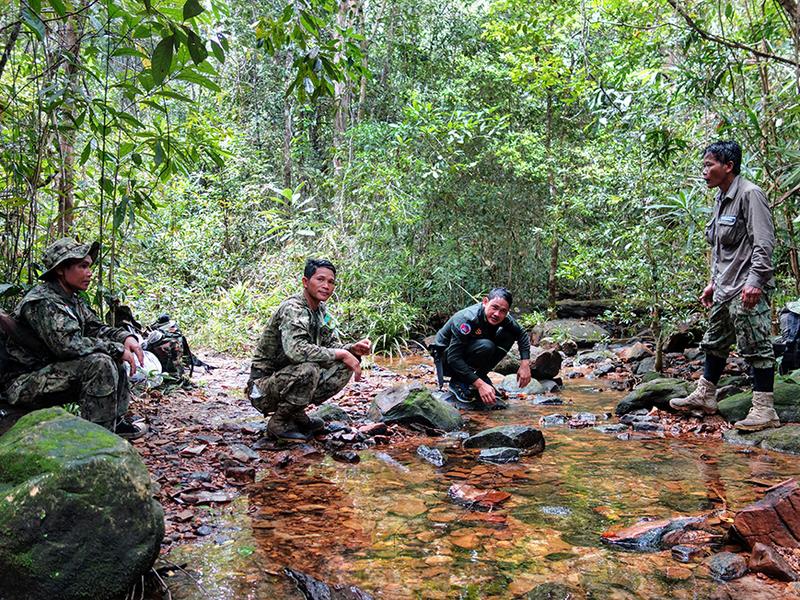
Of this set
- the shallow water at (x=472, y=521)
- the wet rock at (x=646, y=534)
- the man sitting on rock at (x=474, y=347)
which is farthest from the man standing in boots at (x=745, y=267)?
the wet rock at (x=646, y=534)

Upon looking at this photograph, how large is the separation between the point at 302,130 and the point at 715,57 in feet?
39.8

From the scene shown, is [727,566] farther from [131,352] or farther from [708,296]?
[131,352]

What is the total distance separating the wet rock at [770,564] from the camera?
219 centimetres

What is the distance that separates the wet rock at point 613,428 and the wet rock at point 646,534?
2211mm

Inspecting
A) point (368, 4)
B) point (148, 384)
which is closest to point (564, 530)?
point (148, 384)

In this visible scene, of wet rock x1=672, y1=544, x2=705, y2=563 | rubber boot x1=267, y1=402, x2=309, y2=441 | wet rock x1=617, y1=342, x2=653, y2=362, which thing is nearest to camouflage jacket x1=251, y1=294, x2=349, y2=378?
rubber boot x1=267, y1=402, x2=309, y2=441

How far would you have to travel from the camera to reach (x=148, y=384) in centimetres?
588

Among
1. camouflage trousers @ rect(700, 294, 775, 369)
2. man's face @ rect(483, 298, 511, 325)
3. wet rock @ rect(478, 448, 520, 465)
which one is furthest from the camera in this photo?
man's face @ rect(483, 298, 511, 325)

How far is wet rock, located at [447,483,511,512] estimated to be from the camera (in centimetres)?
318

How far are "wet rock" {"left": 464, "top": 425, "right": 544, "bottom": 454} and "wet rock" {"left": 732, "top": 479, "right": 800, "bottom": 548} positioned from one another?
1.87 m

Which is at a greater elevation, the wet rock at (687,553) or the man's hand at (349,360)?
the man's hand at (349,360)

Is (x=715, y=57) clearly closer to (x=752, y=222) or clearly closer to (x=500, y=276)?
(x=752, y=222)

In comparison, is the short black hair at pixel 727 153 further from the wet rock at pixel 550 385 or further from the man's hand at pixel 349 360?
the wet rock at pixel 550 385

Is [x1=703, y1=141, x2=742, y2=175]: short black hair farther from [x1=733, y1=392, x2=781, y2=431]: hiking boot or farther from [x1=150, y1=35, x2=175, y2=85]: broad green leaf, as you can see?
[x1=150, y1=35, x2=175, y2=85]: broad green leaf
